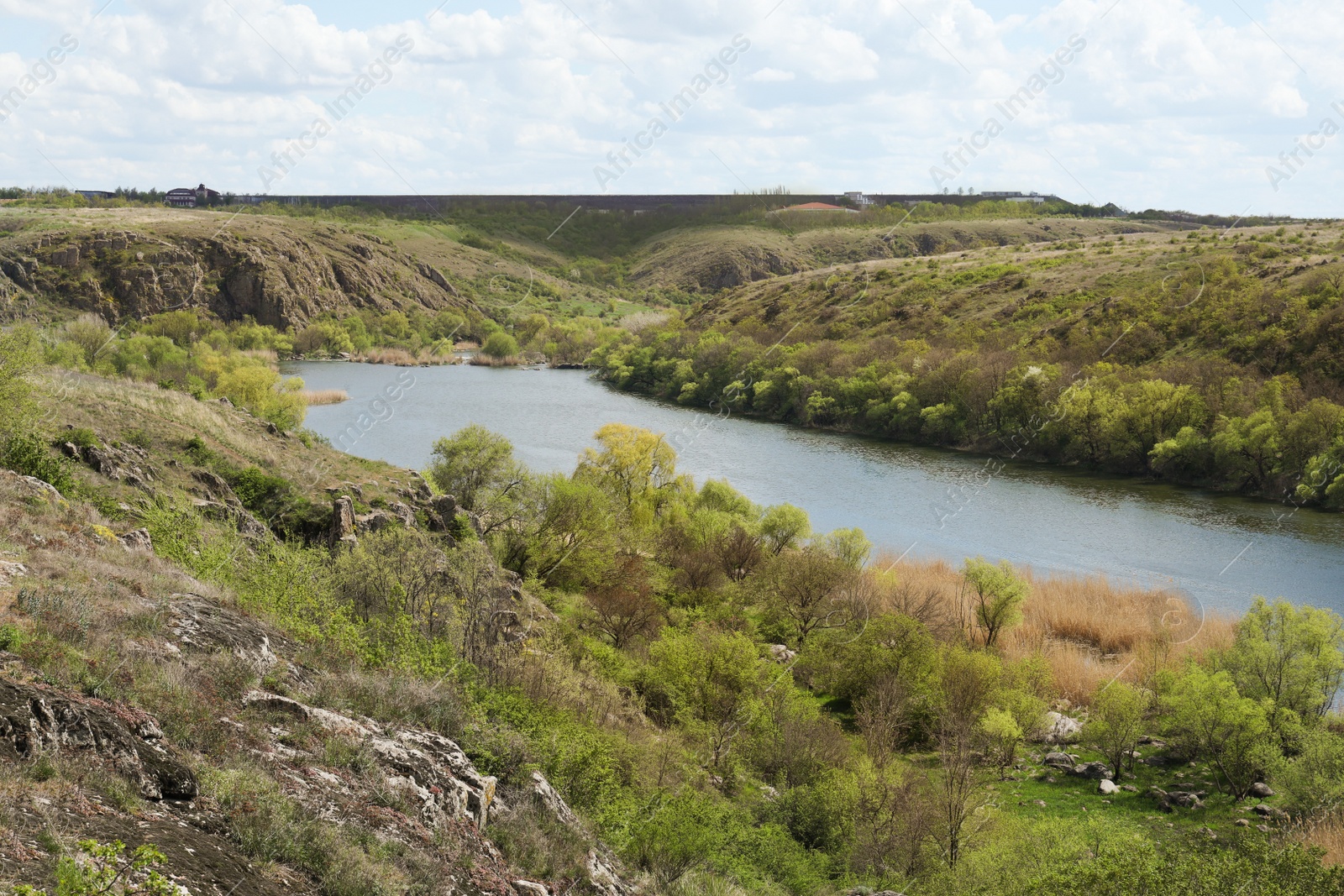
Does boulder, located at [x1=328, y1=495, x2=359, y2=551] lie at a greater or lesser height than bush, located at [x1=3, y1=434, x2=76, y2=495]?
lesser

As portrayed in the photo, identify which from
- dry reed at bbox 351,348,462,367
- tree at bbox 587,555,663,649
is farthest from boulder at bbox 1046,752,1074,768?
dry reed at bbox 351,348,462,367

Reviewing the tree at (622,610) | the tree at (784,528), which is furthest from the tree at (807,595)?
the tree at (784,528)

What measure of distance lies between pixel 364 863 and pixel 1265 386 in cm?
7367

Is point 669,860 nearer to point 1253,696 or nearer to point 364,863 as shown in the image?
point 364,863

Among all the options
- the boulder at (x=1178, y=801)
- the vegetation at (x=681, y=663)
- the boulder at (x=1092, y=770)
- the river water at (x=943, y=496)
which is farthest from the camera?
the river water at (x=943, y=496)

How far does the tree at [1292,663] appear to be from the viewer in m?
31.1

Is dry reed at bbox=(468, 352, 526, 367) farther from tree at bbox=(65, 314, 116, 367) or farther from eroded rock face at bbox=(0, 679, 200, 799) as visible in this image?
eroded rock face at bbox=(0, 679, 200, 799)

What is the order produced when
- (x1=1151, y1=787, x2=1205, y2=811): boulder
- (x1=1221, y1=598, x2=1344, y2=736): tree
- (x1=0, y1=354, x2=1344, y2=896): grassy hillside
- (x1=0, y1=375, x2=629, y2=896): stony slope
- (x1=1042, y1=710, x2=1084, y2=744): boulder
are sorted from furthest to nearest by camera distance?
(x1=1042, y1=710, x2=1084, y2=744): boulder < (x1=1221, y1=598, x2=1344, y2=736): tree < (x1=1151, y1=787, x2=1205, y2=811): boulder < (x1=0, y1=354, x2=1344, y2=896): grassy hillside < (x1=0, y1=375, x2=629, y2=896): stony slope

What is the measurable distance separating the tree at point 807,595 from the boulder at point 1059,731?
897cm

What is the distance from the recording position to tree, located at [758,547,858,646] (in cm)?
4094

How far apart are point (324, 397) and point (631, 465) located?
160 feet

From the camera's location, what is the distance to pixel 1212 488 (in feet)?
211

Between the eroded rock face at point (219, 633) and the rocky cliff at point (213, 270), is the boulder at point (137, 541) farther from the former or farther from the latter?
the rocky cliff at point (213, 270)

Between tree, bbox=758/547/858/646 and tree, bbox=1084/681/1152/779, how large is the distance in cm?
1092
